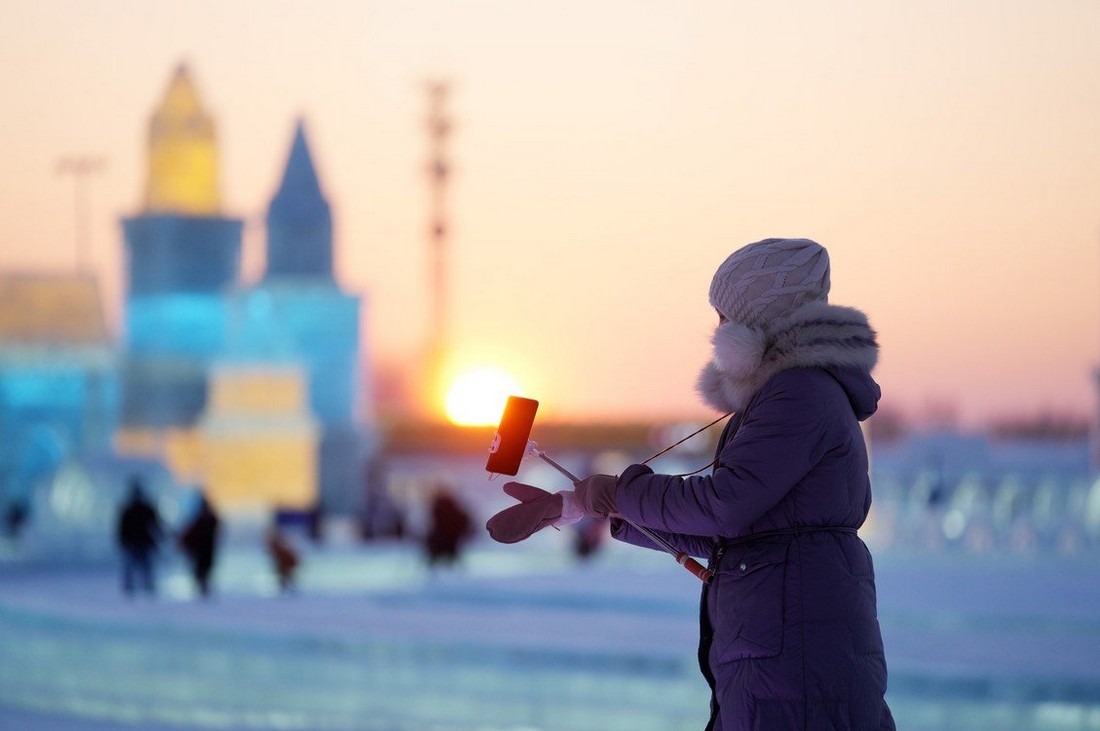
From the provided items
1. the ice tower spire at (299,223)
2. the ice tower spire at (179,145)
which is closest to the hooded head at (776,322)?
the ice tower spire at (299,223)

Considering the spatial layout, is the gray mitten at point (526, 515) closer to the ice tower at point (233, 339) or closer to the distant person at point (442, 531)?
the distant person at point (442, 531)

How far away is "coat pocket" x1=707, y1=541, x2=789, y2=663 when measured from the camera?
9.20 feet

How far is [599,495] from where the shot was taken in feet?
9.66

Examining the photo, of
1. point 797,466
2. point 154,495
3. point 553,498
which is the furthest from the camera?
point 154,495

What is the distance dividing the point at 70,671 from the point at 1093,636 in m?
6.36

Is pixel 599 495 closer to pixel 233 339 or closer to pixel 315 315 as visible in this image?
pixel 233 339

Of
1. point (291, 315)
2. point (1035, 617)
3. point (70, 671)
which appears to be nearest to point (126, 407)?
point (291, 315)

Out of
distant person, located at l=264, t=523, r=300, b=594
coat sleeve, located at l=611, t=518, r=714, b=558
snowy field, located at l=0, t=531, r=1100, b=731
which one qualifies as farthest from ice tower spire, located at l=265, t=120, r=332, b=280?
coat sleeve, located at l=611, t=518, r=714, b=558

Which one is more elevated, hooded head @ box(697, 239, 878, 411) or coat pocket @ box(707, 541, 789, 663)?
hooded head @ box(697, 239, 878, 411)

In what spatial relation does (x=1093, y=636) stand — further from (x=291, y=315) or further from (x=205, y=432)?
(x=291, y=315)

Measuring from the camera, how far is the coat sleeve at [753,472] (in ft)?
9.12

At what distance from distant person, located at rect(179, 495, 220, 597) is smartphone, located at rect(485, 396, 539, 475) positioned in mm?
12339

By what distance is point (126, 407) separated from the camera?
41.2 m

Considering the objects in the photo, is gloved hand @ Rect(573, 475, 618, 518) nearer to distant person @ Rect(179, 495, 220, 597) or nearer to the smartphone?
the smartphone
